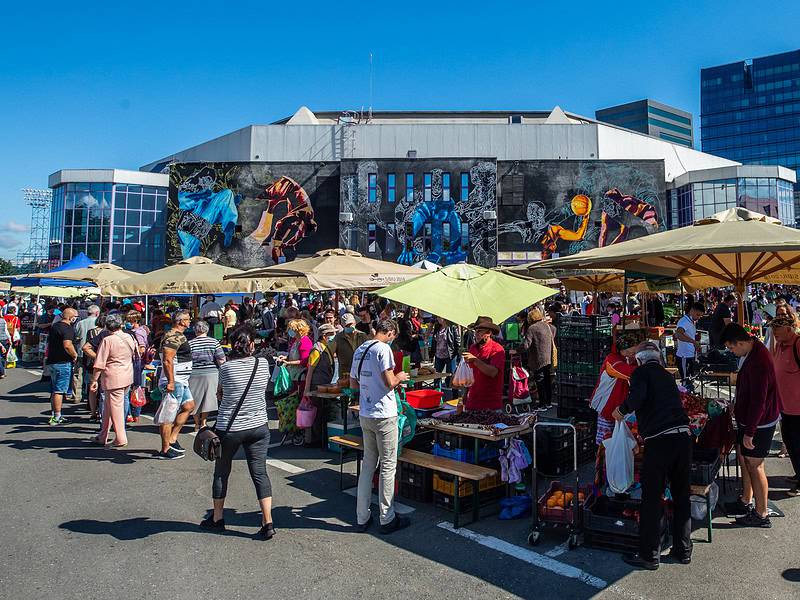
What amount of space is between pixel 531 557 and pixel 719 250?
10.4 feet

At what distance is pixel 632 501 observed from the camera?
4.97m

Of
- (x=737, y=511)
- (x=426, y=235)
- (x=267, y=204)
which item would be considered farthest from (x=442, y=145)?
(x=737, y=511)

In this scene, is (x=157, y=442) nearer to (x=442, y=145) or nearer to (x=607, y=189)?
(x=607, y=189)

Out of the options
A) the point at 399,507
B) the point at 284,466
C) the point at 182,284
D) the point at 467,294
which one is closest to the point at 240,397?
the point at 399,507

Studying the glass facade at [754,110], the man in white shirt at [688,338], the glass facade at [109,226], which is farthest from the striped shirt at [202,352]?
the glass facade at [754,110]

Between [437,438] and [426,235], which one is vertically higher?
[426,235]

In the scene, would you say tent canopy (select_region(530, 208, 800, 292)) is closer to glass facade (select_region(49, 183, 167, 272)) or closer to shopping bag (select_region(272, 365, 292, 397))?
shopping bag (select_region(272, 365, 292, 397))

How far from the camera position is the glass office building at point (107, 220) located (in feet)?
186

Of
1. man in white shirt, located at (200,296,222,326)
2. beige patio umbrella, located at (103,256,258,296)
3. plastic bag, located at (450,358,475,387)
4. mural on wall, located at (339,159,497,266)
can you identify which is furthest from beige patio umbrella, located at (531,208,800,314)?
mural on wall, located at (339,159,497,266)

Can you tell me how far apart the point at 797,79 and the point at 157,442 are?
536 feet

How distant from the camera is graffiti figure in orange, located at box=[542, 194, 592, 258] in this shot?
3731cm

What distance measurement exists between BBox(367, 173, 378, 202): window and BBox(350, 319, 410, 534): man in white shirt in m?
33.0

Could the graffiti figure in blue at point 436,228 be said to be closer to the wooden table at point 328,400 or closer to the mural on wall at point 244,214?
the mural on wall at point 244,214

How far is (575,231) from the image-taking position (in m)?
37.3
